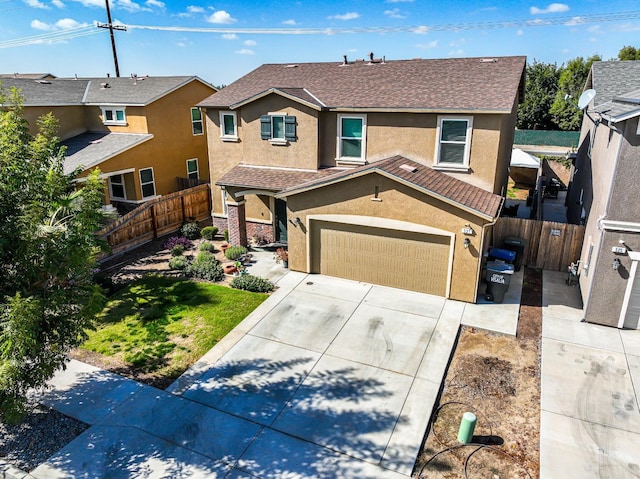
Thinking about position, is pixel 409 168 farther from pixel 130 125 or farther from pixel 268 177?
pixel 130 125

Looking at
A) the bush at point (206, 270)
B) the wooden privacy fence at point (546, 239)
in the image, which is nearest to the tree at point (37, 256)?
the bush at point (206, 270)

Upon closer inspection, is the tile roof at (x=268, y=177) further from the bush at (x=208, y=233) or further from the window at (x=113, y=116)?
the window at (x=113, y=116)

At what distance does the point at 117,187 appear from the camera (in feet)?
74.1

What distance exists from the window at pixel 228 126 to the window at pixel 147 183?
6.01 m

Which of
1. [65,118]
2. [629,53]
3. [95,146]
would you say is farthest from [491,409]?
[629,53]

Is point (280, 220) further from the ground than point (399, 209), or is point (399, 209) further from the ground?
point (399, 209)

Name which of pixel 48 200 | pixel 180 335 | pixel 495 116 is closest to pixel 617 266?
pixel 495 116

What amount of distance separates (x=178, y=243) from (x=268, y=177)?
499 centimetres

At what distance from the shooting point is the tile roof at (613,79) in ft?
47.5

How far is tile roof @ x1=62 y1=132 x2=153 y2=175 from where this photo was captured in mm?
19891

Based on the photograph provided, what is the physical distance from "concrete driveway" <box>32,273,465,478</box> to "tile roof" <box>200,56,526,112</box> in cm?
744

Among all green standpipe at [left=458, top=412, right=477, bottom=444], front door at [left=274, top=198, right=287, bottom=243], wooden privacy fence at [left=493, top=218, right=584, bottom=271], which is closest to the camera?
green standpipe at [left=458, top=412, right=477, bottom=444]

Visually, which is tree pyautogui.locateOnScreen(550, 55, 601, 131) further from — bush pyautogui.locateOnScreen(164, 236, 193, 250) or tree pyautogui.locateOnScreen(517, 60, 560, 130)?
bush pyautogui.locateOnScreen(164, 236, 193, 250)

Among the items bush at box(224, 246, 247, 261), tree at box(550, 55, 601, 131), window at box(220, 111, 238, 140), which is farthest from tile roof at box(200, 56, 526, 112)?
tree at box(550, 55, 601, 131)
